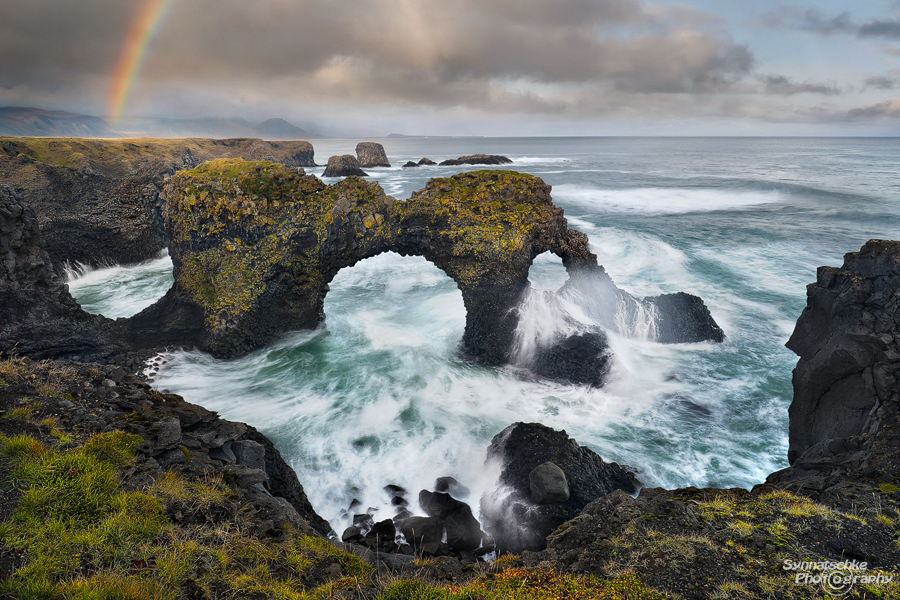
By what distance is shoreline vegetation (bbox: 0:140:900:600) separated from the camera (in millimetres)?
6023

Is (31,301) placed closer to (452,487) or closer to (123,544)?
(123,544)

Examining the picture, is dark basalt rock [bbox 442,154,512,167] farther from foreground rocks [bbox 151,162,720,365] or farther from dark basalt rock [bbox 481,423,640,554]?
dark basalt rock [bbox 481,423,640,554]

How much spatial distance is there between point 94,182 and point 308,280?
35223mm

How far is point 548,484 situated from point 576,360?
9875mm

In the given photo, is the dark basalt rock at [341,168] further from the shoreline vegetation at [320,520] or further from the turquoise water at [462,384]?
the shoreline vegetation at [320,520]

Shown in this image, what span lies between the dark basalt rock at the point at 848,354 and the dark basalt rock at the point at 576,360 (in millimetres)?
8428

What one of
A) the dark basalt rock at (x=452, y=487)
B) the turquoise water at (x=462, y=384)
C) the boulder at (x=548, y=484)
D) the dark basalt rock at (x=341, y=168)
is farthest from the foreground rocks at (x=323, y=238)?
the dark basalt rock at (x=341, y=168)

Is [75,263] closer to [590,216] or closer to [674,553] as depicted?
[674,553]

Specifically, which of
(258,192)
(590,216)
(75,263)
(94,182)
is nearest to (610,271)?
(590,216)

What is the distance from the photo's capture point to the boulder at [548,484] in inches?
509

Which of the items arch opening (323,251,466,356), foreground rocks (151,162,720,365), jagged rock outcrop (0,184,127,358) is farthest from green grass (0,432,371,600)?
arch opening (323,251,466,356)

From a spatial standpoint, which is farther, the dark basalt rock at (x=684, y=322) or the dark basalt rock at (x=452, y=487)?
the dark basalt rock at (x=684, y=322)

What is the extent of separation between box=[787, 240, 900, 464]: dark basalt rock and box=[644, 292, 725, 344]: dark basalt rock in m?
11.0

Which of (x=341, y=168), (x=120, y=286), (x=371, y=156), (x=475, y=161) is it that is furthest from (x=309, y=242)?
(x=371, y=156)
